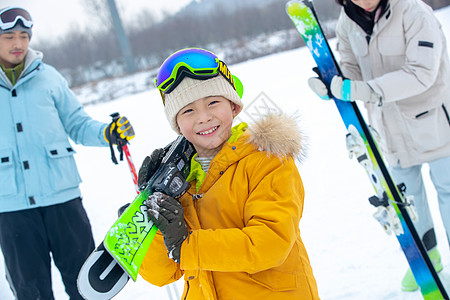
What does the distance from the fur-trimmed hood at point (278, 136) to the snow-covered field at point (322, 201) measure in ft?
0.24

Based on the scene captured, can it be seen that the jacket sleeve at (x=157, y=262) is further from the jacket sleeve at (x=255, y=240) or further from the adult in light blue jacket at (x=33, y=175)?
the adult in light blue jacket at (x=33, y=175)

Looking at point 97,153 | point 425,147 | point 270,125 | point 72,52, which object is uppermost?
point 72,52

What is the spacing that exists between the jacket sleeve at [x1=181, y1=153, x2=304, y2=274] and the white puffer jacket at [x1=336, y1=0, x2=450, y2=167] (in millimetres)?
1140

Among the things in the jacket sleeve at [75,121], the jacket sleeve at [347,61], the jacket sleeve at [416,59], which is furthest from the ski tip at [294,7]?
the jacket sleeve at [75,121]

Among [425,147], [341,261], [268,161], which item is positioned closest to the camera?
[268,161]

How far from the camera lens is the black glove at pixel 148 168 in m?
1.37

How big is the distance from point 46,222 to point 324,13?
14234 mm

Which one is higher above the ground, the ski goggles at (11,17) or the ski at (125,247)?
the ski goggles at (11,17)

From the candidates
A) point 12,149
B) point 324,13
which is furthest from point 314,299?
point 324,13

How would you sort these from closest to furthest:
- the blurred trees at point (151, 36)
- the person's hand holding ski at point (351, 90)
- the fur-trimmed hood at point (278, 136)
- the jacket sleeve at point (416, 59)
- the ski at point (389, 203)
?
the fur-trimmed hood at point (278, 136) < the jacket sleeve at point (416, 59) < the person's hand holding ski at point (351, 90) < the ski at point (389, 203) < the blurred trees at point (151, 36)

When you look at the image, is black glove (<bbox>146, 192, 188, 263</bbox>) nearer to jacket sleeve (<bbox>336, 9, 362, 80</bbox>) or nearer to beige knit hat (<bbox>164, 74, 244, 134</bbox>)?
beige knit hat (<bbox>164, 74, 244, 134</bbox>)

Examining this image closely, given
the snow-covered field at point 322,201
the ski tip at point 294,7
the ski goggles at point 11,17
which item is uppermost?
the ski goggles at point 11,17

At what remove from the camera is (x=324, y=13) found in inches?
565

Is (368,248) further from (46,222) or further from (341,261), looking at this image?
(46,222)
